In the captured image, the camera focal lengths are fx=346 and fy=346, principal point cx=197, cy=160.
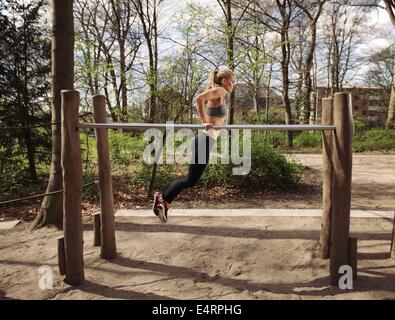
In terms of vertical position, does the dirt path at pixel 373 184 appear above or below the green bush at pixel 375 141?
below

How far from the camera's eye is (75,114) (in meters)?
3.18

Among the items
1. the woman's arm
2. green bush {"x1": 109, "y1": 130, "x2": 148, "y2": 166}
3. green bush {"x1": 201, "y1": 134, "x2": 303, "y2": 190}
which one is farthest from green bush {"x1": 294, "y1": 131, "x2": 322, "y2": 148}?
the woman's arm

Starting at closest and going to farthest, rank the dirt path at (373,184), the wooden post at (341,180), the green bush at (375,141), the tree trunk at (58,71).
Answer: the wooden post at (341,180)
the tree trunk at (58,71)
the dirt path at (373,184)
the green bush at (375,141)

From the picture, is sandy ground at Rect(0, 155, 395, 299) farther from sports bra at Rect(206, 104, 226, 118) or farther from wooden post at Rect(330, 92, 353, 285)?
sports bra at Rect(206, 104, 226, 118)

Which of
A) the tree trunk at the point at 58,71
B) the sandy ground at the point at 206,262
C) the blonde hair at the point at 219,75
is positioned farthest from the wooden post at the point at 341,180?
the tree trunk at the point at 58,71

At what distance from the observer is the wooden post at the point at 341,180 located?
3.01 m

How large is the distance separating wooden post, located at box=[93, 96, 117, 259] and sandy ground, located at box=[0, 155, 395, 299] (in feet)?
0.54

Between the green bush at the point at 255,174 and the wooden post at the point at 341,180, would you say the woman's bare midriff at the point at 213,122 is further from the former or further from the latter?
the green bush at the point at 255,174

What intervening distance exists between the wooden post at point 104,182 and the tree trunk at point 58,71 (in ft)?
4.54

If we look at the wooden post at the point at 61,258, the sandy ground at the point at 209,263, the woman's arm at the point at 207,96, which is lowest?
the sandy ground at the point at 209,263

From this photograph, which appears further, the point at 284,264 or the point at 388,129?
the point at 388,129
